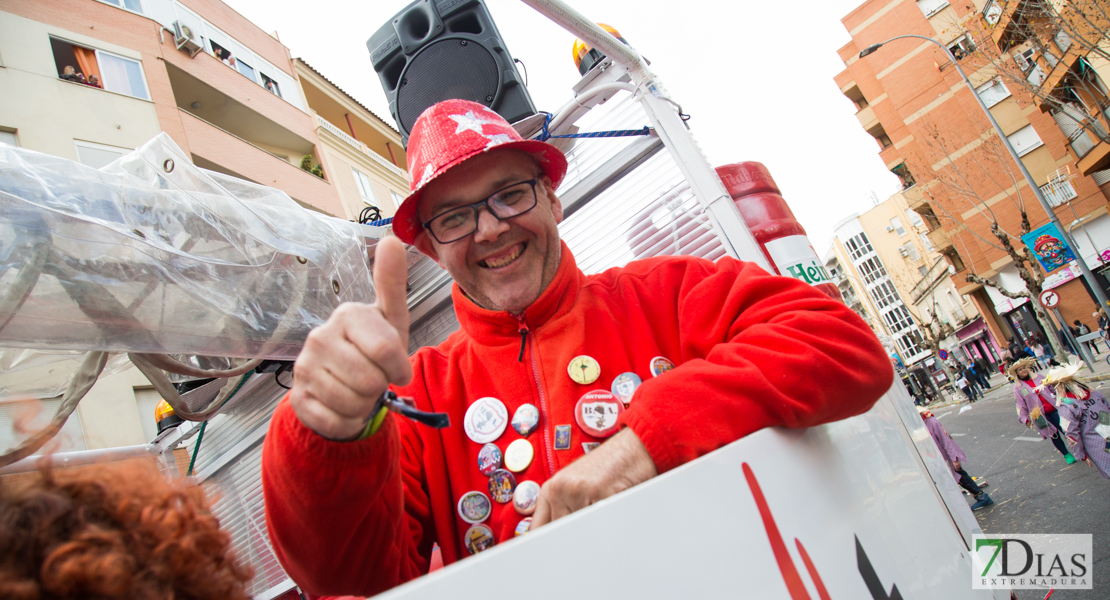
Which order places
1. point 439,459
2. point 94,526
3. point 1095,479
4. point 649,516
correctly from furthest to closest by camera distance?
1. point 1095,479
2. point 439,459
3. point 649,516
4. point 94,526

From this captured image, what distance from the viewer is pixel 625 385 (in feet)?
5.15

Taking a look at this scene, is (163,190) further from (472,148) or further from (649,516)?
(649,516)

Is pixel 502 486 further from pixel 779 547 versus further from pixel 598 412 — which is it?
pixel 779 547

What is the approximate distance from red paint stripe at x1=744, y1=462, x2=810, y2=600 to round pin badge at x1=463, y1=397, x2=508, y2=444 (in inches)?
33.6

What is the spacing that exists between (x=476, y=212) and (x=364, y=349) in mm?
933

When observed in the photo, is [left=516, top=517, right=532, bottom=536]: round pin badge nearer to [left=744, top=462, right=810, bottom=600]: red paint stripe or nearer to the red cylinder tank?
[left=744, top=462, right=810, bottom=600]: red paint stripe

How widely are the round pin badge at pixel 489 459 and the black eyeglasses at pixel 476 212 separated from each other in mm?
636

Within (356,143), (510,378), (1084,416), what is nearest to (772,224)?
(510,378)

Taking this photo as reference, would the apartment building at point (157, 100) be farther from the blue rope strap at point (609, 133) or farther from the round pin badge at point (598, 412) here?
the round pin badge at point (598, 412)

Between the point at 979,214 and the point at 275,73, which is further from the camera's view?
the point at 979,214

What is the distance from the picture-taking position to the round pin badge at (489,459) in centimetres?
155

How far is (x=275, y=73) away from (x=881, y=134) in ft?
108

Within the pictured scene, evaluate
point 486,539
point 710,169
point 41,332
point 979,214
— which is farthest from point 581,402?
point 979,214

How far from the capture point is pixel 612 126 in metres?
3.00
